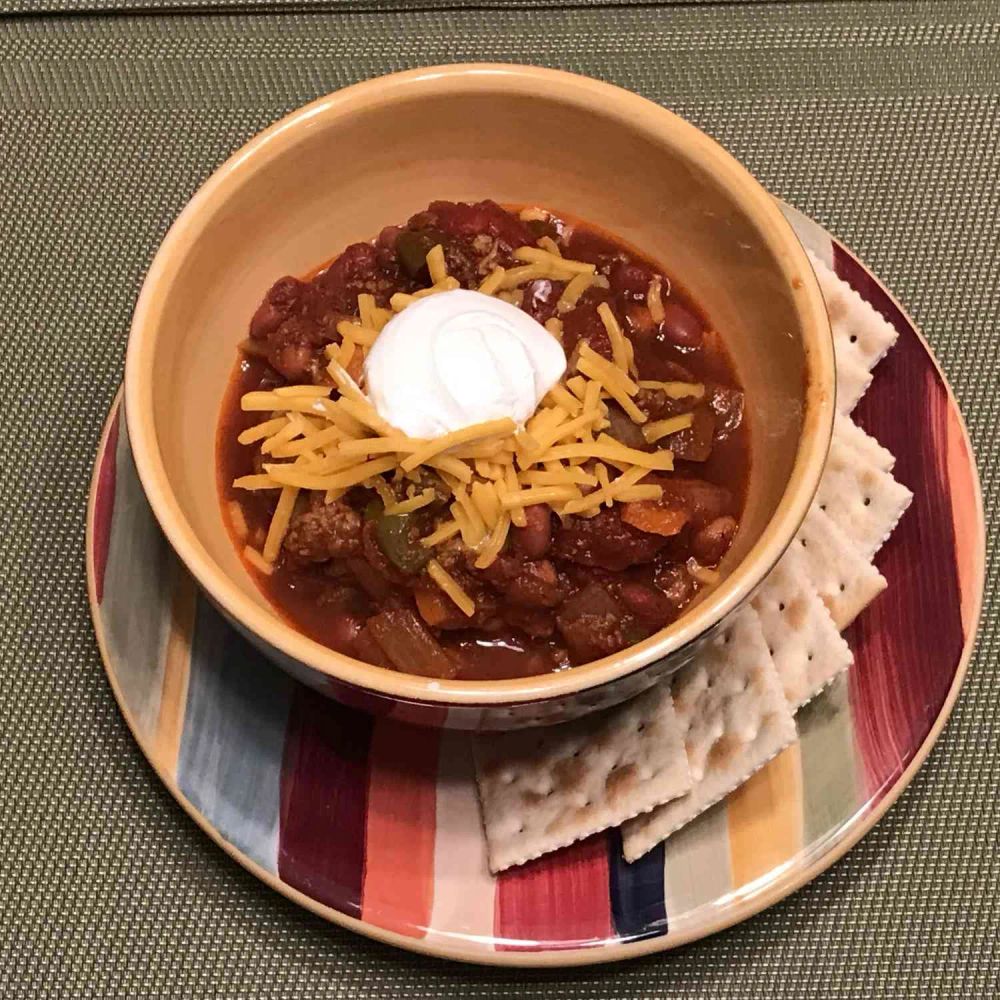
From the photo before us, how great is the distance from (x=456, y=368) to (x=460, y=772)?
83cm

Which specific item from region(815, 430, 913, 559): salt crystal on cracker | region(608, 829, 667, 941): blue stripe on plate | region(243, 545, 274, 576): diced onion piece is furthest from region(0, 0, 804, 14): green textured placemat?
region(608, 829, 667, 941): blue stripe on plate

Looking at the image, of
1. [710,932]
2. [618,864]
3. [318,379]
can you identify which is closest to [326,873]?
[618,864]

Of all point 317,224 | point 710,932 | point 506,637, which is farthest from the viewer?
point 317,224

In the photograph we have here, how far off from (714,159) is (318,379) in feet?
2.98

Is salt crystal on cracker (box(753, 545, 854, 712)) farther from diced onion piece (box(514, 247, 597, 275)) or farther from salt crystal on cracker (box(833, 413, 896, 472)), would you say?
diced onion piece (box(514, 247, 597, 275))

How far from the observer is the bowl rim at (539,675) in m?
1.77

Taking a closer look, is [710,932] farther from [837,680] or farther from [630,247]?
[630,247]

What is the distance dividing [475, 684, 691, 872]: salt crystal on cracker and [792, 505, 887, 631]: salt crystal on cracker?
1.25 feet

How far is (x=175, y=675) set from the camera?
7.27ft

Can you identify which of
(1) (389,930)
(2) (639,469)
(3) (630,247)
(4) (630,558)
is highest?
(3) (630,247)

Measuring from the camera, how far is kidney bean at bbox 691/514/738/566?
2.17 m

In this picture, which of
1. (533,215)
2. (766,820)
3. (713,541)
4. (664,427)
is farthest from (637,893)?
(533,215)

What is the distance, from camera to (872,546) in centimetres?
225

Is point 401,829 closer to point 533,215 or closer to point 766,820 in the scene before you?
point 766,820
